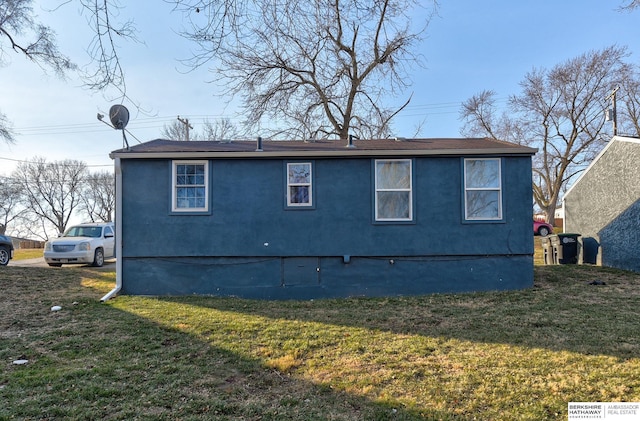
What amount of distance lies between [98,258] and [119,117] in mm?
7686

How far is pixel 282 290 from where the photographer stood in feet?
28.5

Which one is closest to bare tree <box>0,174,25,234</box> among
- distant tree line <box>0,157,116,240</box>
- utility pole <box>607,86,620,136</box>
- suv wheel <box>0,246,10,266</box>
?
distant tree line <box>0,157,116,240</box>

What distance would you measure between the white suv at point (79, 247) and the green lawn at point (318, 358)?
18.6 ft

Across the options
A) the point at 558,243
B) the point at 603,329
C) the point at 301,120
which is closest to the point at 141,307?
the point at 603,329

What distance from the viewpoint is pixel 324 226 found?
28.7 ft

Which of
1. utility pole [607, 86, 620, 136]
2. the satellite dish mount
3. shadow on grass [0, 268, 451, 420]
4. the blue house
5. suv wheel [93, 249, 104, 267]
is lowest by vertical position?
shadow on grass [0, 268, 451, 420]

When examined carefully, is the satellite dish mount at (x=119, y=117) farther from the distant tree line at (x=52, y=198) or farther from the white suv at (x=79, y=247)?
the distant tree line at (x=52, y=198)

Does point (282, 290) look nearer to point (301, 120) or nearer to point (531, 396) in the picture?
point (531, 396)

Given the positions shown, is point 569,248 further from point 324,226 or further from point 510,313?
point 324,226

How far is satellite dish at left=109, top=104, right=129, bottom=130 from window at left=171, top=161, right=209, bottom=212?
1300 millimetres

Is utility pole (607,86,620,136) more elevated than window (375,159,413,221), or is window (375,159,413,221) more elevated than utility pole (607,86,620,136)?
utility pole (607,86,620,136)

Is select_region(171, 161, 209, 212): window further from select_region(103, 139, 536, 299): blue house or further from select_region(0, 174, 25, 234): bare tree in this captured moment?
select_region(0, 174, 25, 234): bare tree

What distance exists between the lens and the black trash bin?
12.4 meters

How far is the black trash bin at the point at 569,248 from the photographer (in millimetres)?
12352
